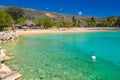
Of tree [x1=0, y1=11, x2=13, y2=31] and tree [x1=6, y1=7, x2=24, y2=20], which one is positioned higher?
tree [x1=6, y1=7, x2=24, y2=20]

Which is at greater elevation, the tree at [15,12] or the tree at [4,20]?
the tree at [15,12]

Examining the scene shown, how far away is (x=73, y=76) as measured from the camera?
44.6 feet

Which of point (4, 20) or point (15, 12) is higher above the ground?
point (15, 12)

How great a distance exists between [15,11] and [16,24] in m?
15.1

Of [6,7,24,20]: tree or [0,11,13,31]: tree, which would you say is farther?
[6,7,24,20]: tree

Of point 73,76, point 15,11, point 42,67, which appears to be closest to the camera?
point 73,76

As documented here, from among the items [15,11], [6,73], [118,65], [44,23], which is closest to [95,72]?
[118,65]

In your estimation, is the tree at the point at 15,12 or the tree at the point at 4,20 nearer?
the tree at the point at 4,20

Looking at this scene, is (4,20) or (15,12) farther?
(15,12)

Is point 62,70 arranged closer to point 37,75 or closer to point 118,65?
point 37,75

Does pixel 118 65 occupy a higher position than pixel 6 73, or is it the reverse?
pixel 6 73

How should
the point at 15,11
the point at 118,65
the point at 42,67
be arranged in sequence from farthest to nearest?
the point at 15,11 → the point at 118,65 → the point at 42,67

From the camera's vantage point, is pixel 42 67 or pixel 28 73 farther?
pixel 42 67

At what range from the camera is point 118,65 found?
1792 cm
